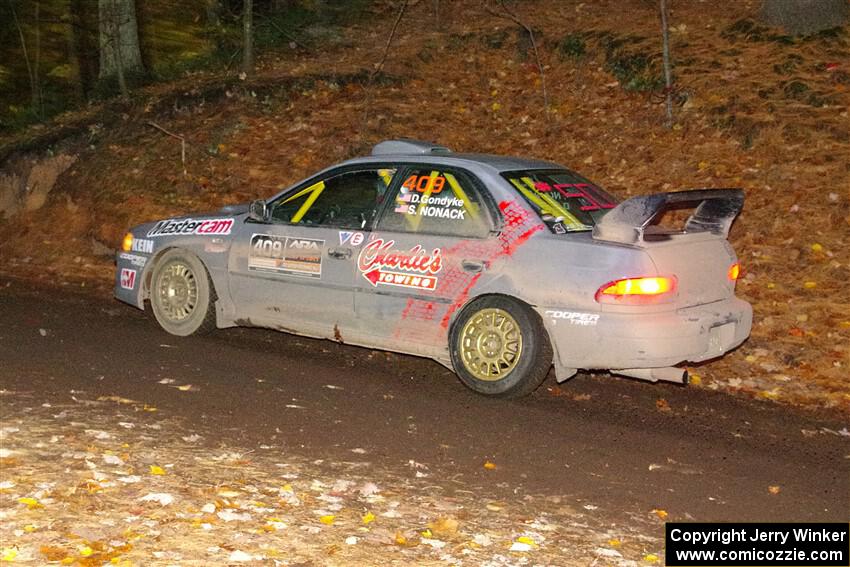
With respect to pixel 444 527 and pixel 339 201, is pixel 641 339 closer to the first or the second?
pixel 444 527

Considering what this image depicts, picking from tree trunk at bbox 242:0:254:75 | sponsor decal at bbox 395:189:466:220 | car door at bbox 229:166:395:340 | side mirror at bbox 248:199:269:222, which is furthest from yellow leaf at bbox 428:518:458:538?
tree trunk at bbox 242:0:254:75

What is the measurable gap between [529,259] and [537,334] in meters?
0.51

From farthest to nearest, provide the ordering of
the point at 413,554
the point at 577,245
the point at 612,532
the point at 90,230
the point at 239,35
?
the point at 239,35
the point at 90,230
the point at 577,245
the point at 612,532
the point at 413,554

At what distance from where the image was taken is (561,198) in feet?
25.0

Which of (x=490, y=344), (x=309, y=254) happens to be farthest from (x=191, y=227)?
(x=490, y=344)

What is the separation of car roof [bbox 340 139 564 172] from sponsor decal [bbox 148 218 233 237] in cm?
125

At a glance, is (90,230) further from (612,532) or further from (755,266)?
(612,532)

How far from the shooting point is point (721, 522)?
527 centimetres

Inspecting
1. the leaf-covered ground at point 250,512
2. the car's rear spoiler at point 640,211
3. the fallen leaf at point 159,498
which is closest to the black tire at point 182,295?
the leaf-covered ground at point 250,512

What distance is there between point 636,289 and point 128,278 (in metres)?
4.63

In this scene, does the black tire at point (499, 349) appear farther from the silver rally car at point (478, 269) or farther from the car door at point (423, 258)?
the car door at point (423, 258)

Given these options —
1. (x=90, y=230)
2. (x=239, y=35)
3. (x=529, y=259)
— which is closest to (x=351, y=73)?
(x=239, y=35)

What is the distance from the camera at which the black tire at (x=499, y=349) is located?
23.3 feet

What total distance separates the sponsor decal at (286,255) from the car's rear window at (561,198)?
1633 mm
